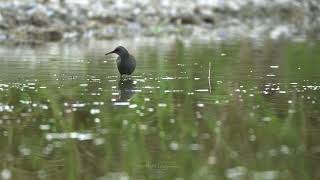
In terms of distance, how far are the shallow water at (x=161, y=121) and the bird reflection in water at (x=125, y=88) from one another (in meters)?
0.02

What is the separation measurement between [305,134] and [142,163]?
81.8 inches

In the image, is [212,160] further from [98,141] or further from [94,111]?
[94,111]

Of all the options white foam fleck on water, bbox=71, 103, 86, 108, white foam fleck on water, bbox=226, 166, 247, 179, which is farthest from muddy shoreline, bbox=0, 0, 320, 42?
white foam fleck on water, bbox=226, 166, 247, 179

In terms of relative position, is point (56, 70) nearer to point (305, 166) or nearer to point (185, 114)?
point (185, 114)

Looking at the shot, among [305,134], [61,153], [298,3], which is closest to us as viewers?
[61,153]

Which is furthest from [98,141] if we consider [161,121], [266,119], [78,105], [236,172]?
[78,105]

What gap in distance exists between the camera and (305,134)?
26.3 ft

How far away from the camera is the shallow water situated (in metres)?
6.70

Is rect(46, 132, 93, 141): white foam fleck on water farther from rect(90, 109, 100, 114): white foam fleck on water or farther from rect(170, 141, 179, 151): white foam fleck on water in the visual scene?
rect(90, 109, 100, 114): white foam fleck on water

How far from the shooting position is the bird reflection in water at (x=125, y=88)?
1088 cm

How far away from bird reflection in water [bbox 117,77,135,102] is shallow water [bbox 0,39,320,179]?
0.06ft

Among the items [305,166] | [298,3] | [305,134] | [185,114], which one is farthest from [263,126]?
[298,3]

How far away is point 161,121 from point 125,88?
10.6 ft

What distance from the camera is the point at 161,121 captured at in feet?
29.1
